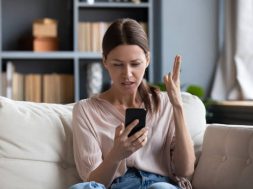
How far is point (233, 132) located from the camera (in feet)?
6.20

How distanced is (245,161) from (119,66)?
0.53 m

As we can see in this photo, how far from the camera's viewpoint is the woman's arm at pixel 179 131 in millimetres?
1755

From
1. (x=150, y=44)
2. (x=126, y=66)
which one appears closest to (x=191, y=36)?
(x=150, y=44)

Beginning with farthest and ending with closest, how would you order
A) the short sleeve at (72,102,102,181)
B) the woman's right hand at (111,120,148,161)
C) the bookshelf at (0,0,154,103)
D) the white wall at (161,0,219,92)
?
1. the bookshelf at (0,0,154,103)
2. the white wall at (161,0,219,92)
3. the short sleeve at (72,102,102,181)
4. the woman's right hand at (111,120,148,161)

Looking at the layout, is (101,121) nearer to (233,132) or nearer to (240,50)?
(233,132)

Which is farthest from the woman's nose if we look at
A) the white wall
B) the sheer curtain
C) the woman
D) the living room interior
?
the white wall

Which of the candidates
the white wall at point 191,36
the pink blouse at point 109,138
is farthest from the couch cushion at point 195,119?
the white wall at point 191,36

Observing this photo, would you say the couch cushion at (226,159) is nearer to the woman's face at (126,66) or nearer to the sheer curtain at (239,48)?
the woman's face at (126,66)

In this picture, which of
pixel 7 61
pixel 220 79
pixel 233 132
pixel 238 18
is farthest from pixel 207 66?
pixel 233 132

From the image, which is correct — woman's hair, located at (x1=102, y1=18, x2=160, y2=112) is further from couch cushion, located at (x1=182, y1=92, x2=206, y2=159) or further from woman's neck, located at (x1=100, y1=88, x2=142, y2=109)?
couch cushion, located at (x1=182, y1=92, x2=206, y2=159)

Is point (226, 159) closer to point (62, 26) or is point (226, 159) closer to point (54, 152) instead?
point (54, 152)

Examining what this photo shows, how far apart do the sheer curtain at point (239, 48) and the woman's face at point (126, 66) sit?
1792 millimetres

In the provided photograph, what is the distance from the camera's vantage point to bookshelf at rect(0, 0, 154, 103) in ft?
12.9

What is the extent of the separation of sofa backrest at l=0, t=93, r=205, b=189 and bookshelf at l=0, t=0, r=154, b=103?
197 centimetres
